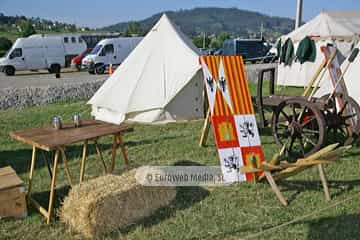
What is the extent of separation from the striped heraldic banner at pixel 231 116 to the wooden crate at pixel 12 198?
2071mm

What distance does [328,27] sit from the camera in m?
12.6

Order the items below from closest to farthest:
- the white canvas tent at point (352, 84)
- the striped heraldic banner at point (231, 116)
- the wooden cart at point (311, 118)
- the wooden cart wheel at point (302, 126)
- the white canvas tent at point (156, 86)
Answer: the striped heraldic banner at point (231, 116) → the wooden cart wheel at point (302, 126) → the wooden cart at point (311, 118) → the white canvas tent at point (352, 84) → the white canvas tent at point (156, 86)

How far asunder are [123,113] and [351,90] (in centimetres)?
453

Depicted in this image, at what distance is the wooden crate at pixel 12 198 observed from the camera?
11.5 feet

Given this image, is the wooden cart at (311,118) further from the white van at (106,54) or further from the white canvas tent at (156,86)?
the white van at (106,54)

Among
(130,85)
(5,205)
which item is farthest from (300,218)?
(130,85)

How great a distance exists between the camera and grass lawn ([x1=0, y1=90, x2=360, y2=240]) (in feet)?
10.7

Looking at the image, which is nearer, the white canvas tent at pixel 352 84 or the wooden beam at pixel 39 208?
the wooden beam at pixel 39 208

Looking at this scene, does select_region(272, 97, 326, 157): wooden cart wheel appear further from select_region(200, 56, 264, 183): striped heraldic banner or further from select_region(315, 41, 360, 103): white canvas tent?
select_region(315, 41, 360, 103): white canvas tent

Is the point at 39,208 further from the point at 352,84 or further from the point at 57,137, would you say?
the point at 352,84

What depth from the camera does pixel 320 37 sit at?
12.5m

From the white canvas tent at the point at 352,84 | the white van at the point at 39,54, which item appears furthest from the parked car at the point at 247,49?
the white canvas tent at the point at 352,84

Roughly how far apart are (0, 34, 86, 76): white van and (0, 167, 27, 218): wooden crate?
18.4 meters

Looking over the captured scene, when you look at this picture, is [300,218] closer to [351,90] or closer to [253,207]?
[253,207]
